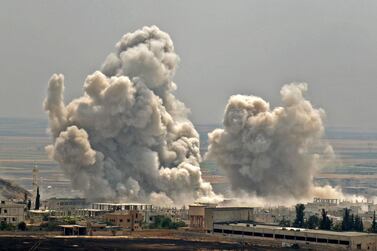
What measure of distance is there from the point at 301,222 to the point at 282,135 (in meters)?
26.2

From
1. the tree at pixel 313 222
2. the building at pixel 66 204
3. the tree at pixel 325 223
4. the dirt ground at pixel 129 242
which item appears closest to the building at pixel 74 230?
the dirt ground at pixel 129 242

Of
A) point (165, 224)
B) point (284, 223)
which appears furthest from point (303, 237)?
point (165, 224)

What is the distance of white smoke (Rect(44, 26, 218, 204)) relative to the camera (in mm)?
158750

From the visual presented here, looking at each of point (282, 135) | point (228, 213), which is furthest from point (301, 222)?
point (282, 135)

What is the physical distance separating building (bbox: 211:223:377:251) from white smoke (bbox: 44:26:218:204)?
23373 millimetres

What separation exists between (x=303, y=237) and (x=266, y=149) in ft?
113

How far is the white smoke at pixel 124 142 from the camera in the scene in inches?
6250

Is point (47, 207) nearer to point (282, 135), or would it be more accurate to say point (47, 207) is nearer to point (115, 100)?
point (115, 100)

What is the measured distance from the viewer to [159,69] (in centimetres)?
16775

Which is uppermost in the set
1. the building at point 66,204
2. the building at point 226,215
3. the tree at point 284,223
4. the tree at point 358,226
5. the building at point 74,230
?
the building at point 66,204

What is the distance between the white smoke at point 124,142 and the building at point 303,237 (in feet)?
76.7

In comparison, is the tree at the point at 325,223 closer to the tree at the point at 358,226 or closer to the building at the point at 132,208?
the tree at the point at 358,226

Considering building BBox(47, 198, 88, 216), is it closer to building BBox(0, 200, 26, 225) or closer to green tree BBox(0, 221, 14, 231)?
building BBox(0, 200, 26, 225)

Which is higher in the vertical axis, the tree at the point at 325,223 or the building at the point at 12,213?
the building at the point at 12,213
